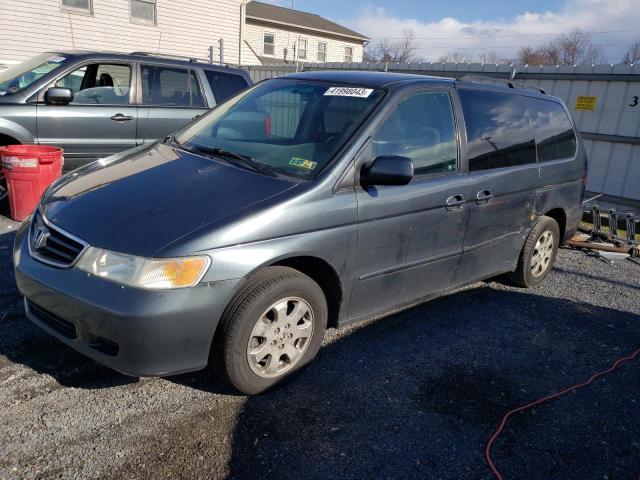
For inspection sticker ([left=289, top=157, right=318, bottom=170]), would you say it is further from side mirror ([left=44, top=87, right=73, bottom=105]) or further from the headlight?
side mirror ([left=44, top=87, right=73, bottom=105])

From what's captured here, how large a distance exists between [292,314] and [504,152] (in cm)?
233

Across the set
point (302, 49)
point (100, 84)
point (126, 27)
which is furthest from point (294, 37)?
point (100, 84)

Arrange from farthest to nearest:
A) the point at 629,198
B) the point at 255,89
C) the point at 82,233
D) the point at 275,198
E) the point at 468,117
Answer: the point at 629,198 < the point at 255,89 < the point at 468,117 < the point at 275,198 < the point at 82,233

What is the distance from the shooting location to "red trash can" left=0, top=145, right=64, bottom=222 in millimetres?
5520

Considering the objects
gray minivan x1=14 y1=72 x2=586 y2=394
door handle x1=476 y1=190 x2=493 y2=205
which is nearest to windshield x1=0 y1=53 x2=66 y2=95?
gray minivan x1=14 y1=72 x2=586 y2=394

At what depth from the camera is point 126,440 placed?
8.64 feet

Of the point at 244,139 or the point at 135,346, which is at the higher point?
the point at 244,139

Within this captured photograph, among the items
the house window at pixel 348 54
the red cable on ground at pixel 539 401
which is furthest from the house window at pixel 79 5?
the house window at pixel 348 54

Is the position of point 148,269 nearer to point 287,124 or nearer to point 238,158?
point 238,158

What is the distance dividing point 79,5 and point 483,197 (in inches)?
582

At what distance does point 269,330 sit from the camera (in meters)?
2.99

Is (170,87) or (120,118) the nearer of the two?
(120,118)

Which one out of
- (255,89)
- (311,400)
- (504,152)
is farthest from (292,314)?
(504,152)

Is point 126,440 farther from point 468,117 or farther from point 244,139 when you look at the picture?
point 468,117
